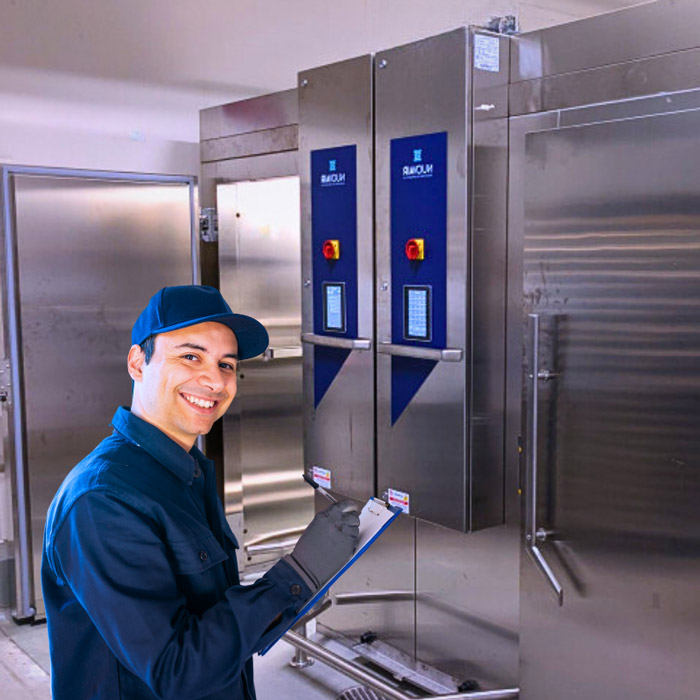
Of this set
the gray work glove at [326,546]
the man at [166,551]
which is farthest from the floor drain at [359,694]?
the gray work glove at [326,546]

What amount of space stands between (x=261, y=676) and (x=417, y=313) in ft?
4.78

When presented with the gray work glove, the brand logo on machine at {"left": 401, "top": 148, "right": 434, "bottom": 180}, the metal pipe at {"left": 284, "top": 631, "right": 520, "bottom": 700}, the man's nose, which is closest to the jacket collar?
the man's nose

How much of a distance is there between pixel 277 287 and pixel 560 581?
2.14 m

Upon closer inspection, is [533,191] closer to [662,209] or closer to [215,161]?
[662,209]

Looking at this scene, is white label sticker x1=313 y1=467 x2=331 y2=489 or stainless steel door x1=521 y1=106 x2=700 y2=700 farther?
white label sticker x1=313 y1=467 x2=331 y2=489

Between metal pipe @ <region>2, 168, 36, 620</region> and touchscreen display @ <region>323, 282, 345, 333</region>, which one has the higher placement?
touchscreen display @ <region>323, 282, 345, 333</region>

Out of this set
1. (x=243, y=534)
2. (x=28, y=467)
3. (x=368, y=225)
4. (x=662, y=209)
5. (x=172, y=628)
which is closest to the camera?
(x=172, y=628)

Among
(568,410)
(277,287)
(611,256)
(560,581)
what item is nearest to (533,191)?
(611,256)

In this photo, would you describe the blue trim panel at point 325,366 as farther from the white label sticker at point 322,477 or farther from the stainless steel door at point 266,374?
the stainless steel door at point 266,374

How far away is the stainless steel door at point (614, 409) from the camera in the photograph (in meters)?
2.10

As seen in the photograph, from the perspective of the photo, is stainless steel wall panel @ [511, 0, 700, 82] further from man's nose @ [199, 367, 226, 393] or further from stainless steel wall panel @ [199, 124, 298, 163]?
man's nose @ [199, 367, 226, 393]

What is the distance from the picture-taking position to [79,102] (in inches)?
146

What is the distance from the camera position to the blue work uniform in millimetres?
1294

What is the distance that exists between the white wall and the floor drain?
7.48 feet
